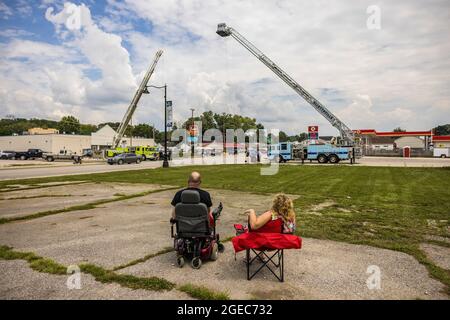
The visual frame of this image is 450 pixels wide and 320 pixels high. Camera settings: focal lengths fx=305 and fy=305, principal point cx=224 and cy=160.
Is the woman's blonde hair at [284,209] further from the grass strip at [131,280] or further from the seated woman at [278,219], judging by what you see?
the grass strip at [131,280]

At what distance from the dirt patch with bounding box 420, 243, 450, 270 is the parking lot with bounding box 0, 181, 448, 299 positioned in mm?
122

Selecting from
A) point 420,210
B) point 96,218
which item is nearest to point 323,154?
point 420,210

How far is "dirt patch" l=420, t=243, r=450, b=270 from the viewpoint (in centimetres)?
564

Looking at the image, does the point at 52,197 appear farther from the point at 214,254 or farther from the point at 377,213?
the point at 377,213

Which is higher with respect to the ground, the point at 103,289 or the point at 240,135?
the point at 240,135

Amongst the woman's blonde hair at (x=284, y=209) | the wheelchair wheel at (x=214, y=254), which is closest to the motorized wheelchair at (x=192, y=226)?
the wheelchair wheel at (x=214, y=254)

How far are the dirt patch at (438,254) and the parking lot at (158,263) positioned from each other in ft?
0.40

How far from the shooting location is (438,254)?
611 centimetres
